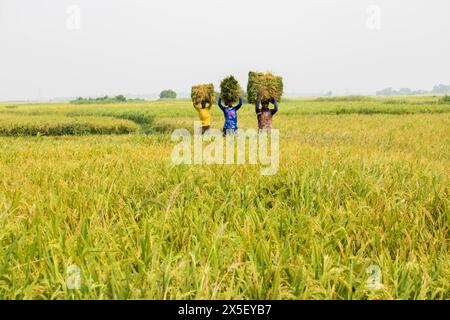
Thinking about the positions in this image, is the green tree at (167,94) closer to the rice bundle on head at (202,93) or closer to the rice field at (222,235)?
the rice bundle on head at (202,93)

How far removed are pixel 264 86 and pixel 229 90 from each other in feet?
3.44

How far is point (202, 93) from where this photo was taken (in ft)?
41.5

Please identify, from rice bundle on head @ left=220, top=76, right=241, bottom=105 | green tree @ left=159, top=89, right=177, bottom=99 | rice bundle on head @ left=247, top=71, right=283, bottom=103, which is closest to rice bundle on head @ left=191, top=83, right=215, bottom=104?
rice bundle on head @ left=220, top=76, right=241, bottom=105

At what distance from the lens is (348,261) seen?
231cm

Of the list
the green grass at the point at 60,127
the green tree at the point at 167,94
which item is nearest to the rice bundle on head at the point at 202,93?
the green grass at the point at 60,127

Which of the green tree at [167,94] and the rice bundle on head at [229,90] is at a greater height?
the green tree at [167,94]

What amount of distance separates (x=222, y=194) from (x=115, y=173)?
1508 mm

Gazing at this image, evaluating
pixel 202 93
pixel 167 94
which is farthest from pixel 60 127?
pixel 167 94

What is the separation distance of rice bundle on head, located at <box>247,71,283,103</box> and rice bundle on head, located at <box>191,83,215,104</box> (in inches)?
50.5

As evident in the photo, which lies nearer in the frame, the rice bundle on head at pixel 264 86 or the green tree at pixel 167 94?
the rice bundle on head at pixel 264 86

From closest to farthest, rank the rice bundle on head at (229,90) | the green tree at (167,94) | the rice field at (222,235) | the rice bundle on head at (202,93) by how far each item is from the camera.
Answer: the rice field at (222,235) → the rice bundle on head at (229,90) → the rice bundle on head at (202,93) → the green tree at (167,94)

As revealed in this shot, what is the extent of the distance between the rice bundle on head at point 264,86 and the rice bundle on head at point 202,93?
128 centimetres

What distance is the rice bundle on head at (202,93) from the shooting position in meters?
12.6

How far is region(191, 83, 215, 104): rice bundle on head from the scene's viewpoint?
1262 cm
